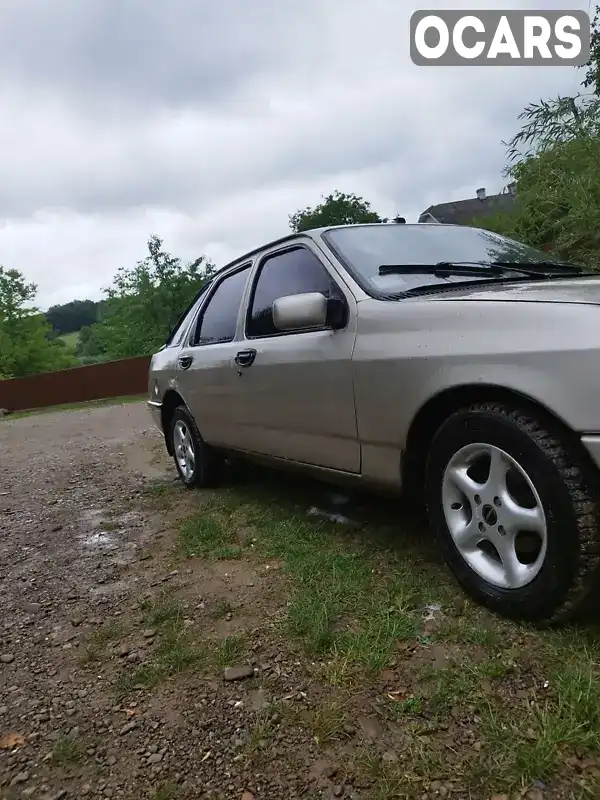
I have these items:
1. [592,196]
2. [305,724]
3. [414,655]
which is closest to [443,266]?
[414,655]

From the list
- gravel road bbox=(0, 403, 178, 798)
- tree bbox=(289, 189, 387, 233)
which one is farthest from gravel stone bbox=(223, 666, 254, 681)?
tree bbox=(289, 189, 387, 233)

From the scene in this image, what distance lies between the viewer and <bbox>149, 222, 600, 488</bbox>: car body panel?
1.86 metres

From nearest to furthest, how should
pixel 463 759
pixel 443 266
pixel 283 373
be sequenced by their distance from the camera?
1. pixel 463 759
2. pixel 443 266
3. pixel 283 373

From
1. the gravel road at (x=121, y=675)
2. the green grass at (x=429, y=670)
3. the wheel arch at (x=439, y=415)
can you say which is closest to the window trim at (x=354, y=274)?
the wheel arch at (x=439, y=415)

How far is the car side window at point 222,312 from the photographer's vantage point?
3961 mm

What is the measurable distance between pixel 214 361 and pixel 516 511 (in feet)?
7.87

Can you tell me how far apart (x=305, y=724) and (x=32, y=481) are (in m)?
5.25

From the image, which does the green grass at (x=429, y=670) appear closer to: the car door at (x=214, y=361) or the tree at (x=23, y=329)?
the car door at (x=214, y=361)

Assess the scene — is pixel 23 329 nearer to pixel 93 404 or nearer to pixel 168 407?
pixel 93 404

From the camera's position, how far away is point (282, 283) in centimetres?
344

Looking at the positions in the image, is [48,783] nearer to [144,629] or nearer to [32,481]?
[144,629]

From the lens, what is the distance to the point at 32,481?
625 cm

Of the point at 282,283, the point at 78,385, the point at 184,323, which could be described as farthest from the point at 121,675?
the point at 78,385

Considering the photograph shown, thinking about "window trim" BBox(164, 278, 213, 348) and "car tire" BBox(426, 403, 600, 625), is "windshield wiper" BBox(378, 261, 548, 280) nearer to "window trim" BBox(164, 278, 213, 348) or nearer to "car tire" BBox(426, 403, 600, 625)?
"car tire" BBox(426, 403, 600, 625)
